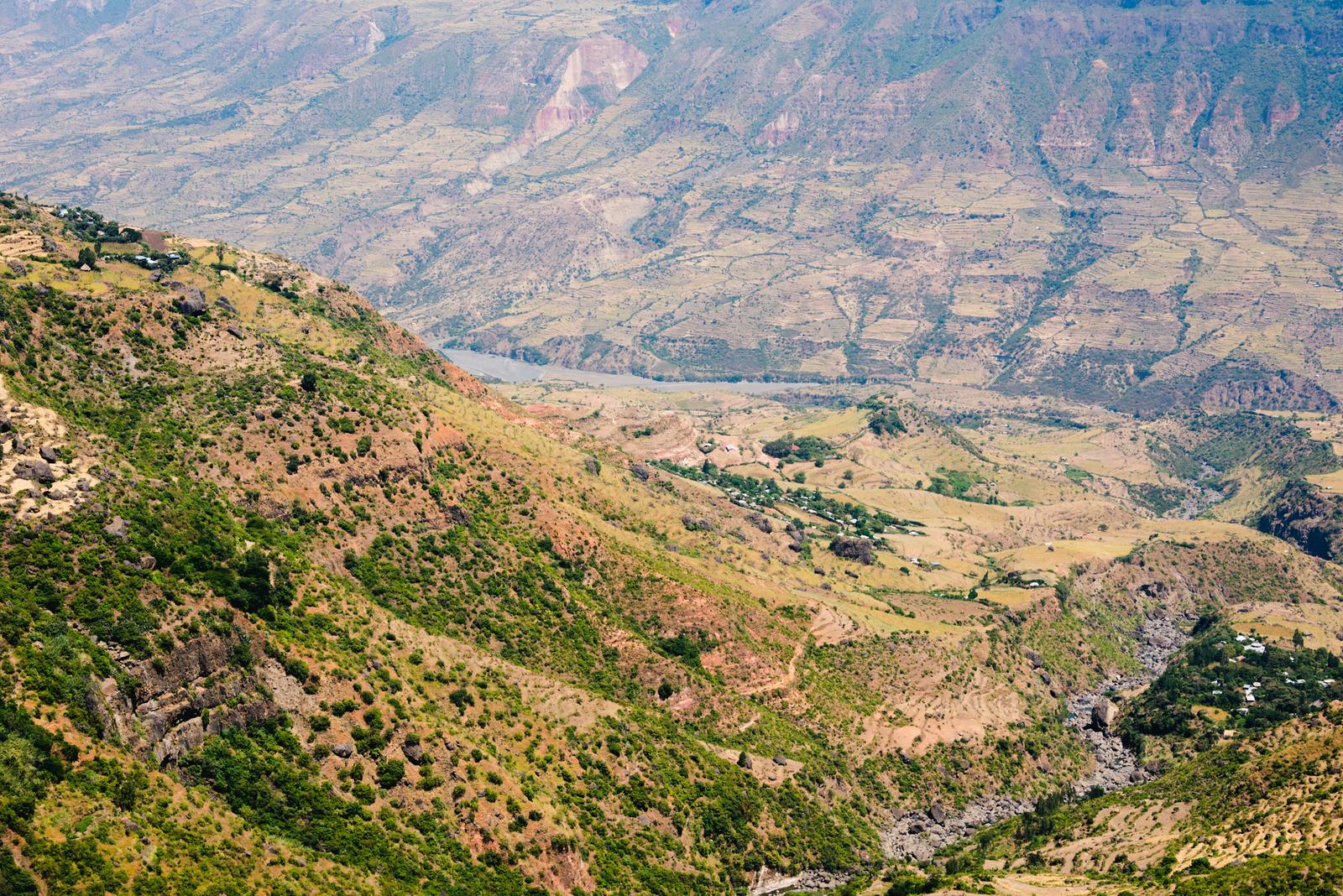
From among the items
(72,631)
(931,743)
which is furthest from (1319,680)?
(72,631)

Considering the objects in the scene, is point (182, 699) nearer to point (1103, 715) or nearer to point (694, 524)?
point (694, 524)

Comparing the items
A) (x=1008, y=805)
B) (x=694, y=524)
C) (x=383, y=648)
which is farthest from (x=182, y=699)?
(x=694, y=524)

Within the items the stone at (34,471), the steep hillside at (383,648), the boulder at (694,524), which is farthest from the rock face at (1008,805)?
the stone at (34,471)

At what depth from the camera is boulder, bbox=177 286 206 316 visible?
133375 mm

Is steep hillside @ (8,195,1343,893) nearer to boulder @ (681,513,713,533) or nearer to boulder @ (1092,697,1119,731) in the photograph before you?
A: boulder @ (681,513,713,533)

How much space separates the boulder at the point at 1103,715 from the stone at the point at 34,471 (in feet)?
502

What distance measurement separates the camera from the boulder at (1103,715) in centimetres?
17900

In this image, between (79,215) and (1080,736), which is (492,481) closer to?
(79,215)

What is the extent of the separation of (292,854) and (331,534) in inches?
1807

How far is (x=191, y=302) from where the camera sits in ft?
442

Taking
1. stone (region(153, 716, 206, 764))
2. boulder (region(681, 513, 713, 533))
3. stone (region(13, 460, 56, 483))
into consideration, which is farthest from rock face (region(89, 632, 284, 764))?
boulder (region(681, 513, 713, 533))

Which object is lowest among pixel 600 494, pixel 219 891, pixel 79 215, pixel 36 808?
pixel 600 494

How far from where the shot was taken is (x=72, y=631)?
7825cm

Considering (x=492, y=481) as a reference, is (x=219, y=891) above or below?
above
